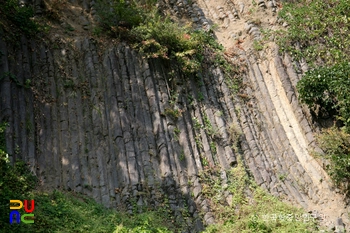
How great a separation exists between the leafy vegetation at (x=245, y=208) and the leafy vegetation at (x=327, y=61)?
2.00m

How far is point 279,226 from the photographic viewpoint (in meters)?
10.7

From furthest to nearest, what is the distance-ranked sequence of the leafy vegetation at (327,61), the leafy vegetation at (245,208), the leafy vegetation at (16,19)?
1. the leafy vegetation at (16,19)
2. the leafy vegetation at (327,61)
3. the leafy vegetation at (245,208)

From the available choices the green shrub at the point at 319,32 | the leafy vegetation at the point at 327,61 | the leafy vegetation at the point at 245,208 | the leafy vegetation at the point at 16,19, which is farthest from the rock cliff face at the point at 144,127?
the green shrub at the point at 319,32

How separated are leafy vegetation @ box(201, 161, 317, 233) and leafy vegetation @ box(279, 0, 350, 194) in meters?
2.00

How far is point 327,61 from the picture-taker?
48.6ft

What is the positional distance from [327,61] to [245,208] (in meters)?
6.37

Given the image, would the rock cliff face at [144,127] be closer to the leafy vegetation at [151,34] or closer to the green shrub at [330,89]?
the leafy vegetation at [151,34]

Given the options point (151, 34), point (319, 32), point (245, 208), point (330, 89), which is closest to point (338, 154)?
point (330, 89)

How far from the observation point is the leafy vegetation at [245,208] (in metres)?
10.6

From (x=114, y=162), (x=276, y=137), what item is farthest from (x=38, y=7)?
(x=276, y=137)

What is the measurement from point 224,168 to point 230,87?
3.15 metres

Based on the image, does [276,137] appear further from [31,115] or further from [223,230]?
[31,115]

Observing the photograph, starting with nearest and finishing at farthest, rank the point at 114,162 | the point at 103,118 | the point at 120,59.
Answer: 1. the point at 114,162
2. the point at 103,118
3. the point at 120,59

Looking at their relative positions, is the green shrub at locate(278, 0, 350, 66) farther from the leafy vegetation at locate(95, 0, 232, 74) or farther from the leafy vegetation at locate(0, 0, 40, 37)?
the leafy vegetation at locate(0, 0, 40, 37)
